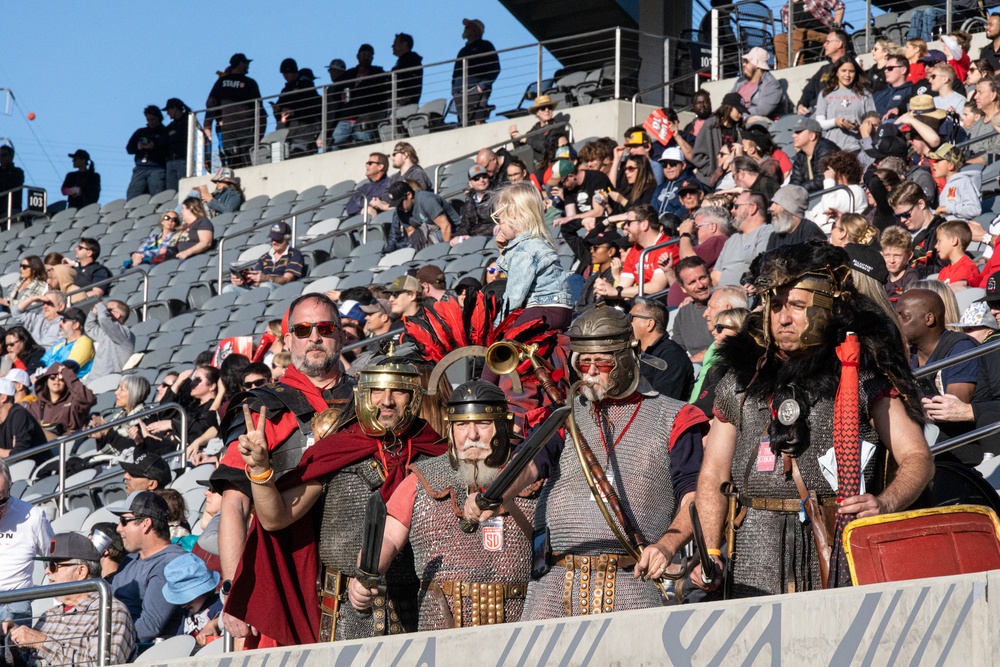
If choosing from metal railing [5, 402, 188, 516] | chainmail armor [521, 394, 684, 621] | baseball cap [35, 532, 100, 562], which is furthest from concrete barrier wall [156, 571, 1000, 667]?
metal railing [5, 402, 188, 516]

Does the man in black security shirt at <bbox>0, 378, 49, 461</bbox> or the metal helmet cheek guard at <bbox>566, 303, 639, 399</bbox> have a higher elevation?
the metal helmet cheek guard at <bbox>566, 303, 639, 399</bbox>

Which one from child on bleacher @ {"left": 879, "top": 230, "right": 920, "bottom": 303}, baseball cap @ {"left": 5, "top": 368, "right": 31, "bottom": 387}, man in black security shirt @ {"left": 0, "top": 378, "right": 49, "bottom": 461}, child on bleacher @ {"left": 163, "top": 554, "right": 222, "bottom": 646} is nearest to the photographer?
child on bleacher @ {"left": 163, "top": 554, "right": 222, "bottom": 646}

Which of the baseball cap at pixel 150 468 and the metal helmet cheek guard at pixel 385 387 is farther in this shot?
the baseball cap at pixel 150 468

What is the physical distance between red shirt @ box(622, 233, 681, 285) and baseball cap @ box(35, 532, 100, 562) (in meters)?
4.08

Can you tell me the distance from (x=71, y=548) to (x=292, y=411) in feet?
8.51

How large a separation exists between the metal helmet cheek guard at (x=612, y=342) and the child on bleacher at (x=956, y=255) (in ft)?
14.3

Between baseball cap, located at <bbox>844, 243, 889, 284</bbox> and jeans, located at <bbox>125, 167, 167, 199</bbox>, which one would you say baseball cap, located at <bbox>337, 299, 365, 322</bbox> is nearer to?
baseball cap, located at <bbox>844, 243, 889, 284</bbox>

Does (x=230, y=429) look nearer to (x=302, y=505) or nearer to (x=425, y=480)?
(x=302, y=505)

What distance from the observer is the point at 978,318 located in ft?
23.9

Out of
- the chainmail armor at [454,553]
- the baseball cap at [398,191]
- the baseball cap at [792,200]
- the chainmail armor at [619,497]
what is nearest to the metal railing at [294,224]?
the baseball cap at [398,191]

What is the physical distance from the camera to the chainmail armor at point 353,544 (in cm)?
503

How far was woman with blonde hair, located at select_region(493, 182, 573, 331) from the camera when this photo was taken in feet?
22.2

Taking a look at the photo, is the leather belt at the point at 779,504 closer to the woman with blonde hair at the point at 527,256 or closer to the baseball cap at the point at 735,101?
the woman with blonde hair at the point at 527,256

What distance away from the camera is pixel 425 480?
4.89 m
